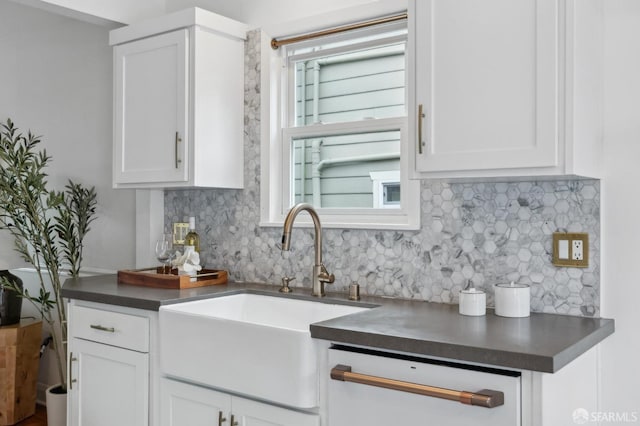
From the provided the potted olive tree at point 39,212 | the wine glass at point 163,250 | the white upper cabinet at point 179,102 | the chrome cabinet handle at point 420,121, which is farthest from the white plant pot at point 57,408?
the chrome cabinet handle at point 420,121

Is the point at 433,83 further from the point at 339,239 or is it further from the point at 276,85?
the point at 276,85

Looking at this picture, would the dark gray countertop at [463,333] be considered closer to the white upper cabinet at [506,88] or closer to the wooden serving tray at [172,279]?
the wooden serving tray at [172,279]

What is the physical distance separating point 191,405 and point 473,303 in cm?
107

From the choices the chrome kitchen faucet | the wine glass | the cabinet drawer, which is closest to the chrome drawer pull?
the cabinet drawer

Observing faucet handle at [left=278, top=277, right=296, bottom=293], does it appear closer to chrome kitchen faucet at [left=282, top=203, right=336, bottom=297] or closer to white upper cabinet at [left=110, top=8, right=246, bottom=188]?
chrome kitchen faucet at [left=282, top=203, right=336, bottom=297]

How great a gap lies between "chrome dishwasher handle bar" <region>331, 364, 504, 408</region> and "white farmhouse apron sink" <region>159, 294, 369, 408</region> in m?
0.13

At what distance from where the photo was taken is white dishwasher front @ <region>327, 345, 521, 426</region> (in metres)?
1.52

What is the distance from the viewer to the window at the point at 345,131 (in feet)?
8.54

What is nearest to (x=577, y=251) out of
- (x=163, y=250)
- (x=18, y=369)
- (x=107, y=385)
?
(x=163, y=250)

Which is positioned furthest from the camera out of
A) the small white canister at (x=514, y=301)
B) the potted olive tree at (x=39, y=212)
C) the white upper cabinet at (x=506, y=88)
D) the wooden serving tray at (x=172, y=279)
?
the potted olive tree at (x=39, y=212)

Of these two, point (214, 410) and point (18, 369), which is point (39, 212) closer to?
point (18, 369)

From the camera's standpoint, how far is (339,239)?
2660 millimetres

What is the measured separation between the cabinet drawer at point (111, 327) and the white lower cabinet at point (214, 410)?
0.21 meters

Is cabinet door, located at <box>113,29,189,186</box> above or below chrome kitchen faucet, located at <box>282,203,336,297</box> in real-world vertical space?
above
